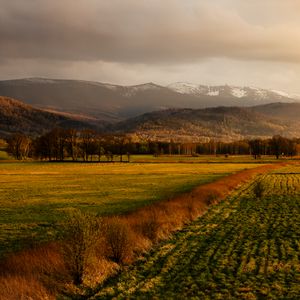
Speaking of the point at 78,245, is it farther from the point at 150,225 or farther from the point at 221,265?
the point at 150,225

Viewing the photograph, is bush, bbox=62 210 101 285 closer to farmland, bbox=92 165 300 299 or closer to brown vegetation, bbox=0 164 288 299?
brown vegetation, bbox=0 164 288 299

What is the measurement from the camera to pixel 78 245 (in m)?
18.0

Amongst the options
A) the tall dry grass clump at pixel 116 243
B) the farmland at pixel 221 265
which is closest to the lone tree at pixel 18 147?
the farmland at pixel 221 265

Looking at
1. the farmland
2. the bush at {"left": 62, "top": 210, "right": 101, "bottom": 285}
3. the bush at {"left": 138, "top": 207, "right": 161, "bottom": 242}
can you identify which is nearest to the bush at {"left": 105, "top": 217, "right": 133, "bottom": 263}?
the farmland

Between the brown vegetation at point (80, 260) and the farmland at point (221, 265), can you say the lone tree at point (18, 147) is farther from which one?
the brown vegetation at point (80, 260)

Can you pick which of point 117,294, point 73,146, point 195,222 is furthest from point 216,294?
point 73,146

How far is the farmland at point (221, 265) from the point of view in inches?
667

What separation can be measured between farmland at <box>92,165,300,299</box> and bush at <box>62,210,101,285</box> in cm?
129

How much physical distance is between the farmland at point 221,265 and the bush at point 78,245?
129 cm

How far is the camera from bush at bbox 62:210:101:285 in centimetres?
1775

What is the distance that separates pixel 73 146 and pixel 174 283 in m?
157

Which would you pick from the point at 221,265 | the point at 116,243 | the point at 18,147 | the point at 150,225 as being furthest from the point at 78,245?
the point at 18,147

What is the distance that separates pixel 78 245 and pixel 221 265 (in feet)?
24.4

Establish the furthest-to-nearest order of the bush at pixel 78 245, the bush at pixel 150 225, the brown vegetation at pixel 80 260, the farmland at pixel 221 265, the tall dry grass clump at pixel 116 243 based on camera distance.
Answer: the bush at pixel 150 225
the tall dry grass clump at pixel 116 243
the bush at pixel 78 245
the farmland at pixel 221 265
the brown vegetation at pixel 80 260
